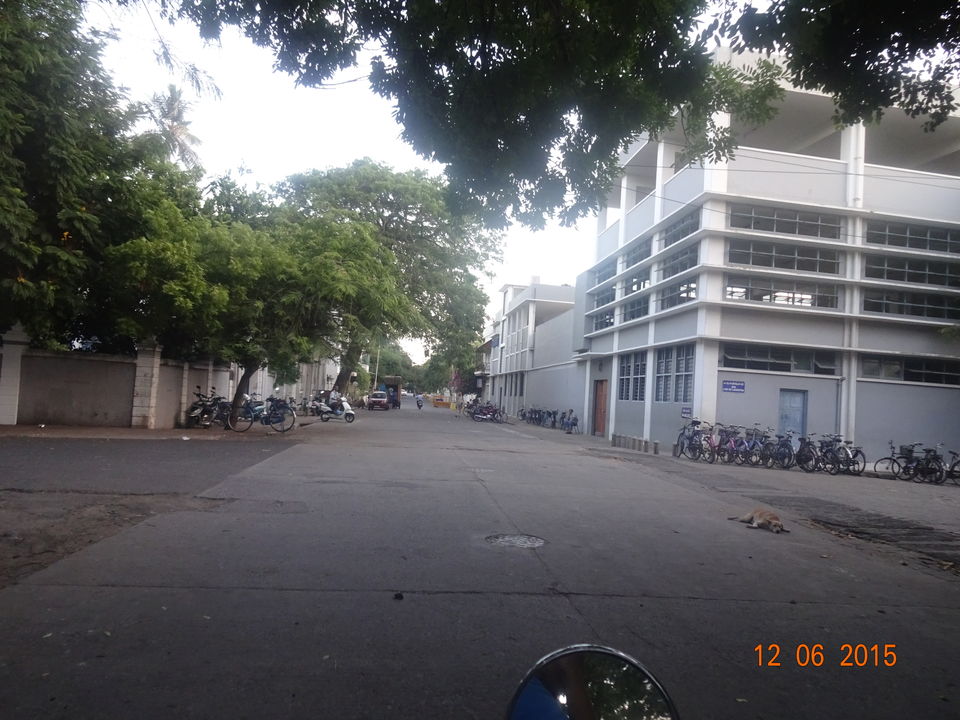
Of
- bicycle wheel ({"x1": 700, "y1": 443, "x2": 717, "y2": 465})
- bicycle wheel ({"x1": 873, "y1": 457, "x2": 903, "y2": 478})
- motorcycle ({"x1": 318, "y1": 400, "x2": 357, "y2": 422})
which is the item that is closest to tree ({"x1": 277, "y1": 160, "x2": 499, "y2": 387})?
motorcycle ({"x1": 318, "y1": 400, "x2": 357, "y2": 422})

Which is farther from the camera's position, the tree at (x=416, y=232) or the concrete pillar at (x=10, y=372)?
the tree at (x=416, y=232)

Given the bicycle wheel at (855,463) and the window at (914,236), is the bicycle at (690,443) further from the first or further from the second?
the window at (914,236)

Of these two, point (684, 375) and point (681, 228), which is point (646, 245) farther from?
point (684, 375)

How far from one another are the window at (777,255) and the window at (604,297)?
9116mm

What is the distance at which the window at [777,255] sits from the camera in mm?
23531

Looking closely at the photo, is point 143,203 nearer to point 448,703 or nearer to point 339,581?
point 339,581

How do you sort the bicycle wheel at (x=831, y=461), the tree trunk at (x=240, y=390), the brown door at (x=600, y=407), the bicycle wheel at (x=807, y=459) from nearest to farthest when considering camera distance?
the bicycle wheel at (x=831, y=461), the bicycle wheel at (x=807, y=459), the tree trunk at (x=240, y=390), the brown door at (x=600, y=407)

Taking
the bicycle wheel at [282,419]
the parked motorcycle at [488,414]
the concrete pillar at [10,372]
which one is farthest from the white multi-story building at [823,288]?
the parked motorcycle at [488,414]

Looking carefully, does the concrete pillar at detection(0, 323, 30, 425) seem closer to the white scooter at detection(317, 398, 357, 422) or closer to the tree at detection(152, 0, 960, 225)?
the white scooter at detection(317, 398, 357, 422)

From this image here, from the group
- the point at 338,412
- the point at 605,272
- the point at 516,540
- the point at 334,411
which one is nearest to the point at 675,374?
the point at 605,272

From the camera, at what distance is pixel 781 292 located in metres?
23.6

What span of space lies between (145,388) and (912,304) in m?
24.2

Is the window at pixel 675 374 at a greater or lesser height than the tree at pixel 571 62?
lesser

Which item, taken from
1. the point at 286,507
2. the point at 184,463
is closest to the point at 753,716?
the point at 286,507
